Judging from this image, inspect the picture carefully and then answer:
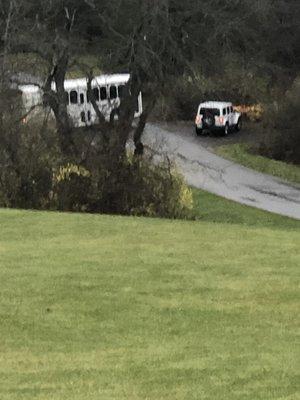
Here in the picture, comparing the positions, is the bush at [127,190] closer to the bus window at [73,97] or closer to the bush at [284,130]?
the bush at [284,130]

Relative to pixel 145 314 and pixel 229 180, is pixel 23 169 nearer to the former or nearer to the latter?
pixel 145 314

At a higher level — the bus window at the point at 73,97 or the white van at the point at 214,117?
the bus window at the point at 73,97

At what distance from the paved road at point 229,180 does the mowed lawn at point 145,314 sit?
624 inches

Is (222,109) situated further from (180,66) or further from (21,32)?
(21,32)

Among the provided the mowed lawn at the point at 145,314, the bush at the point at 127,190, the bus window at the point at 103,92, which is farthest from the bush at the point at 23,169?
the bus window at the point at 103,92

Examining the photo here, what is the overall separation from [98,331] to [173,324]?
0.75m

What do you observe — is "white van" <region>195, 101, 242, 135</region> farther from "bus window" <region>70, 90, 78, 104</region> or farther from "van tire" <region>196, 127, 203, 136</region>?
"bus window" <region>70, 90, 78, 104</region>

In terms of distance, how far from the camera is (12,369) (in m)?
6.38

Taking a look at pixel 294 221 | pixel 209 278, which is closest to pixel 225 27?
pixel 294 221

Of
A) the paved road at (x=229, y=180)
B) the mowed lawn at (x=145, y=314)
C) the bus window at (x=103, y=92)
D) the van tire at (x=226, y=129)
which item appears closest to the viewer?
the mowed lawn at (x=145, y=314)

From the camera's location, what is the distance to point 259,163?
39.6 metres

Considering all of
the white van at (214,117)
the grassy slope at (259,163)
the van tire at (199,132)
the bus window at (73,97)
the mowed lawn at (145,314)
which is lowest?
the grassy slope at (259,163)

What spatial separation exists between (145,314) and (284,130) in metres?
33.9

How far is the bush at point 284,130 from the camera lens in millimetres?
40469
